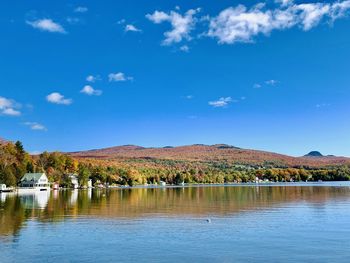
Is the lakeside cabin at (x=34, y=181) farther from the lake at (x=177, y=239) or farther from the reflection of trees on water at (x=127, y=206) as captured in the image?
the lake at (x=177, y=239)

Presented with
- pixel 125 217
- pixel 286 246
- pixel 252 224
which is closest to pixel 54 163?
pixel 125 217

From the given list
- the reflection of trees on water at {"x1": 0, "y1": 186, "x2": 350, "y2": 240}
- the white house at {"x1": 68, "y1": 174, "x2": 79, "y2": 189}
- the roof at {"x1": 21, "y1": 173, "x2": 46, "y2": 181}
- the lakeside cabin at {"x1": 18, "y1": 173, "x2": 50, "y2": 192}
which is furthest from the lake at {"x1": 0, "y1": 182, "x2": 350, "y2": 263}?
the white house at {"x1": 68, "y1": 174, "x2": 79, "y2": 189}

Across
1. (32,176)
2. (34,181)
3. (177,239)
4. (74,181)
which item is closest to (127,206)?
(177,239)

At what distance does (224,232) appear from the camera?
1266 inches

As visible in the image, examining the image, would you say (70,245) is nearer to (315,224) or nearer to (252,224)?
(252,224)

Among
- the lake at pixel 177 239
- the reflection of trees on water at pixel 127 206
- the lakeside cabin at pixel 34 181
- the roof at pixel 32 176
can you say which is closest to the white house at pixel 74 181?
the lakeside cabin at pixel 34 181

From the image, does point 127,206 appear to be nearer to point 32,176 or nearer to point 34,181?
point 34,181

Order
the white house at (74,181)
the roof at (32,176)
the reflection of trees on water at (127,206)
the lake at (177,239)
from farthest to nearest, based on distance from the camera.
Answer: the white house at (74,181), the roof at (32,176), the reflection of trees on water at (127,206), the lake at (177,239)

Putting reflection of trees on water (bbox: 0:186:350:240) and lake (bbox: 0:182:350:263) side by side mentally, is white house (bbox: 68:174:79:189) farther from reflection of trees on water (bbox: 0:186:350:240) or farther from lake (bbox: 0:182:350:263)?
lake (bbox: 0:182:350:263)

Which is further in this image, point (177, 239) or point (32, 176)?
point (32, 176)

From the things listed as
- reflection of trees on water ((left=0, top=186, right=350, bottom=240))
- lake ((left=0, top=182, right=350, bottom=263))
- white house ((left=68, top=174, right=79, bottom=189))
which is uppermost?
white house ((left=68, top=174, right=79, bottom=189))

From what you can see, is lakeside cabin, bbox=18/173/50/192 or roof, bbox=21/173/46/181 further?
roof, bbox=21/173/46/181

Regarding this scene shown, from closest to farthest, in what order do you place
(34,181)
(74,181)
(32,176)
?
(34,181), (32,176), (74,181)

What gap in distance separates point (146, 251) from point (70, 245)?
507 cm
